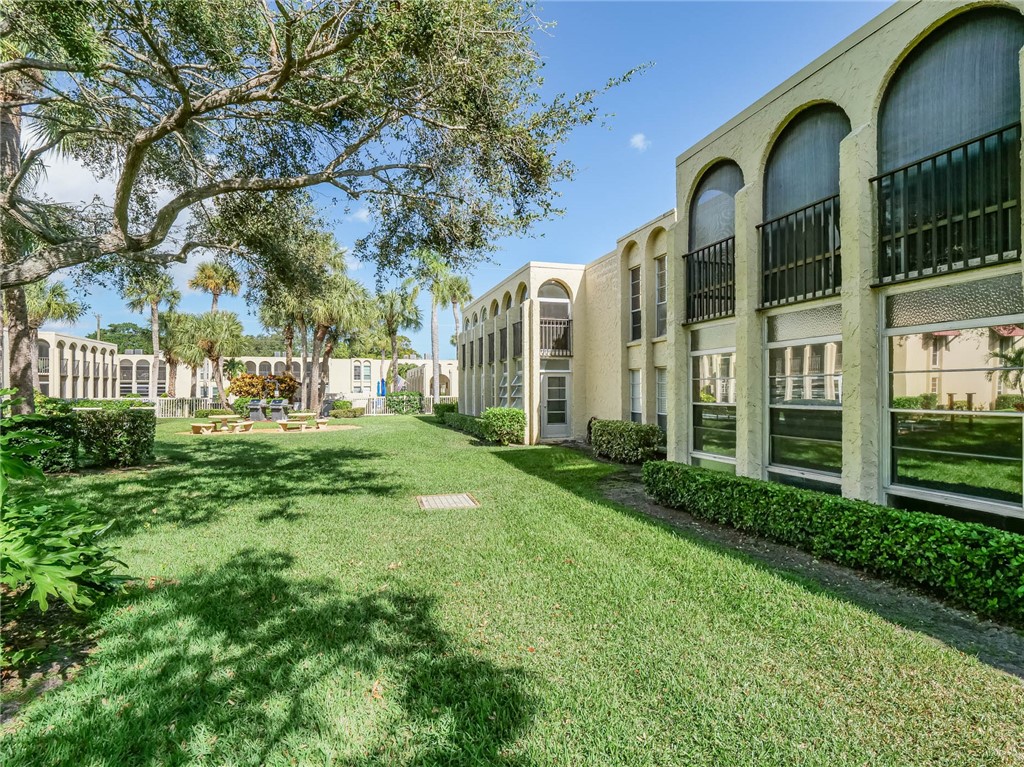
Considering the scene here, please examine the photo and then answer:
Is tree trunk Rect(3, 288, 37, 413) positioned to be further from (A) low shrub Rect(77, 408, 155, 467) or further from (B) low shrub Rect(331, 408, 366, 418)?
(B) low shrub Rect(331, 408, 366, 418)

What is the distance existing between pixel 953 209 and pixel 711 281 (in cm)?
370

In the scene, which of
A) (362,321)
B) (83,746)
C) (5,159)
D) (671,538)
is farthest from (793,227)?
(362,321)

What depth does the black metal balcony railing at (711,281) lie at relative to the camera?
322 inches

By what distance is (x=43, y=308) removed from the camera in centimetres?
2439

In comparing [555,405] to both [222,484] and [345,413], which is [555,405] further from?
[345,413]

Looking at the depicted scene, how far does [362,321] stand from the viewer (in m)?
32.6

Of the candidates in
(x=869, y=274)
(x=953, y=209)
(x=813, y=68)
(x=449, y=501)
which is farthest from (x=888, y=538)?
(x=449, y=501)

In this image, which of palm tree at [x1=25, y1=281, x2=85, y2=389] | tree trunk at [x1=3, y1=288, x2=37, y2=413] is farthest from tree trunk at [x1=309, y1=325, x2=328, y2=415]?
tree trunk at [x1=3, y1=288, x2=37, y2=413]

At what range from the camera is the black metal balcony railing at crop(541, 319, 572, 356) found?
1786cm

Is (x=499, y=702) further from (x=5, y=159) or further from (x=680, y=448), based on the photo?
(x=5, y=159)

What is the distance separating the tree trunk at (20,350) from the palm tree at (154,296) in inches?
77.2

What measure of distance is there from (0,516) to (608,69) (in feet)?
29.4

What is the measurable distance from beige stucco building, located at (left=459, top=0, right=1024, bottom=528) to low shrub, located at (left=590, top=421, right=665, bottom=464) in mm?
3048

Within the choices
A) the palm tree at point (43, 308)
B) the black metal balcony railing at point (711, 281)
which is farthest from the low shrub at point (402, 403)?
the black metal balcony railing at point (711, 281)
